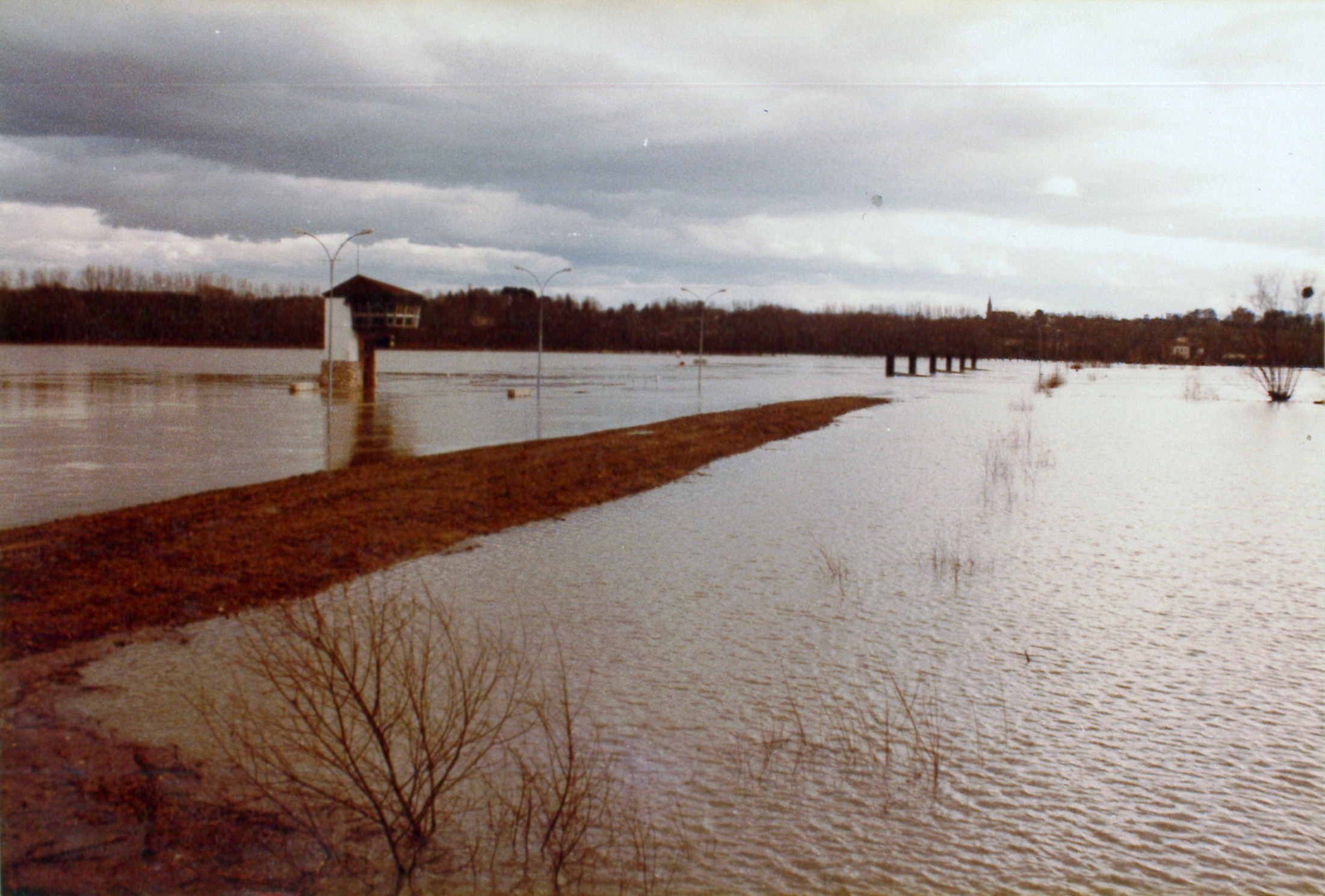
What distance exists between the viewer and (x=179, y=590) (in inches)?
527

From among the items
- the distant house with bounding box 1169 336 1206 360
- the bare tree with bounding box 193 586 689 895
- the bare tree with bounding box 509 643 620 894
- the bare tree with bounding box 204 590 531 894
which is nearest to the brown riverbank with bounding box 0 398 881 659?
the bare tree with bounding box 204 590 531 894

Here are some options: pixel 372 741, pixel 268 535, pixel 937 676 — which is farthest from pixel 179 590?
pixel 937 676

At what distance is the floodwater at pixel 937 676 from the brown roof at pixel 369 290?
54724mm

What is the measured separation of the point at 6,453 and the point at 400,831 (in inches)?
1078

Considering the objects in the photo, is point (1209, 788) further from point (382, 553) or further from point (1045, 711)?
point (382, 553)

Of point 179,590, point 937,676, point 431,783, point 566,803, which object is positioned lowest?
point 937,676

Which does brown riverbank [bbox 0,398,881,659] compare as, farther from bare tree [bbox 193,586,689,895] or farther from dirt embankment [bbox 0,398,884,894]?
bare tree [bbox 193,586,689,895]

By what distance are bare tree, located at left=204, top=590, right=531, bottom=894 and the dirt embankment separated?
475mm

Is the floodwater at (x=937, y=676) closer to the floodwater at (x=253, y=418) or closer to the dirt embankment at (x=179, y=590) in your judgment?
the dirt embankment at (x=179, y=590)

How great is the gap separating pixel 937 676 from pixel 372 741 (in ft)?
19.6

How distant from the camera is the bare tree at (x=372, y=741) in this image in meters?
6.39

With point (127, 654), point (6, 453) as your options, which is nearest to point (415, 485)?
point (127, 654)

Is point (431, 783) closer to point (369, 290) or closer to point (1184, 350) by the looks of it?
point (369, 290)

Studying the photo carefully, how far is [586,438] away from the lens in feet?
113
